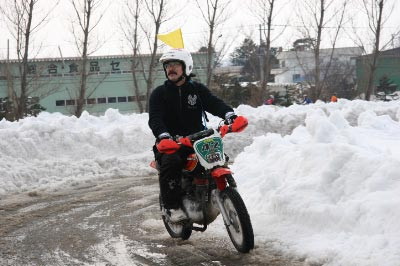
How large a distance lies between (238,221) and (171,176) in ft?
2.92

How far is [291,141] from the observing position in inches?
349

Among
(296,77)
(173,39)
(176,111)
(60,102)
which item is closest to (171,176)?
(176,111)

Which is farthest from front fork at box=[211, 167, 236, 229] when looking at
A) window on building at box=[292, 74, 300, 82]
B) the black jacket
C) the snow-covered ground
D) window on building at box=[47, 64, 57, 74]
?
window on building at box=[292, 74, 300, 82]

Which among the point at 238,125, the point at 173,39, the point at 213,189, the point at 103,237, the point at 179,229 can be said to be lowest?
the point at 103,237

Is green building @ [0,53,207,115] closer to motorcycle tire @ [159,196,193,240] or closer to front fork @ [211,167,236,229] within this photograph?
motorcycle tire @ [159,196,193,240]

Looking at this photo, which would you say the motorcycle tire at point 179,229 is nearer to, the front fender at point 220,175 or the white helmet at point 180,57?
the front fender at point 220,175

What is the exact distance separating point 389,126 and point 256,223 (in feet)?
18.1

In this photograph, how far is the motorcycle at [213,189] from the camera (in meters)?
4.72

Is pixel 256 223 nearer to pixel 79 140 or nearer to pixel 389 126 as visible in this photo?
pixel 389 126

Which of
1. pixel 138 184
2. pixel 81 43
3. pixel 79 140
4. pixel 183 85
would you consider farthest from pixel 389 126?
pixel 81 43

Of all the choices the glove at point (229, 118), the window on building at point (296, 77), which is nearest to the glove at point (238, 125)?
the glove at point (229, 118)

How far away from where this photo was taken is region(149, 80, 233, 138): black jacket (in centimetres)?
551

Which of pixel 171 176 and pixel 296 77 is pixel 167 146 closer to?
pixel 171 176

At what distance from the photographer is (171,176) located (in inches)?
205
